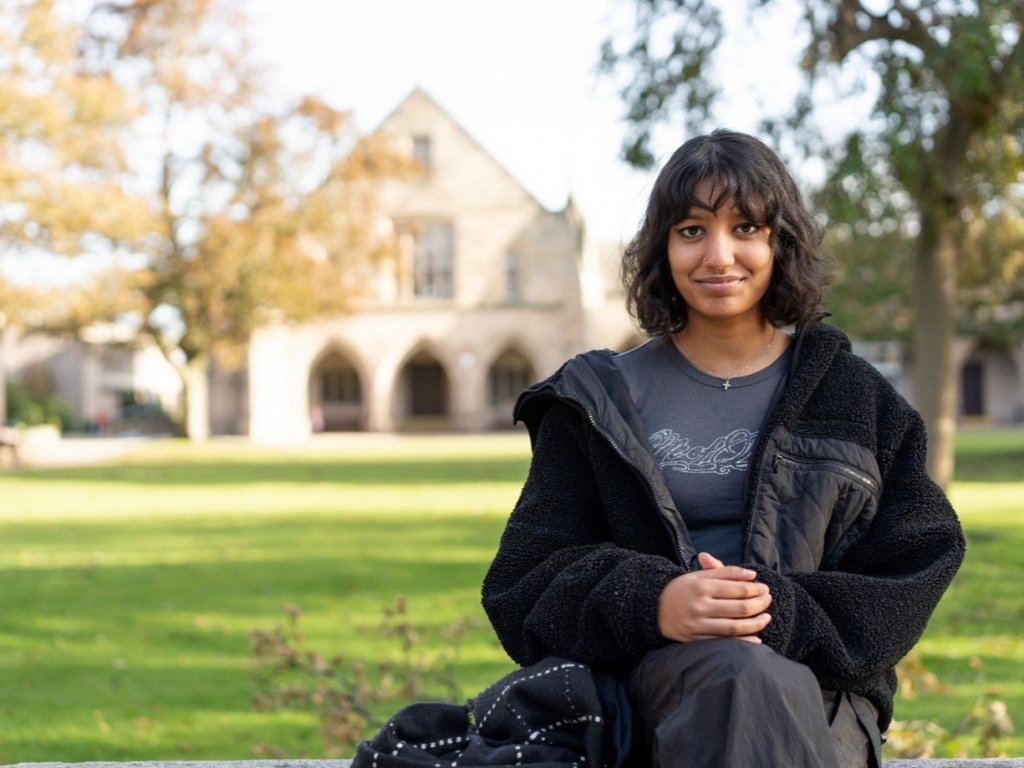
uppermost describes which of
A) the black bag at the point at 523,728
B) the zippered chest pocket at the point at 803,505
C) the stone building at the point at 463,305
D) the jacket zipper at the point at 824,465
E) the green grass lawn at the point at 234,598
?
the stone building at the point at 463,305

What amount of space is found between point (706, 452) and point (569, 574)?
350 millimetres

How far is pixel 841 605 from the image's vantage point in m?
2.36

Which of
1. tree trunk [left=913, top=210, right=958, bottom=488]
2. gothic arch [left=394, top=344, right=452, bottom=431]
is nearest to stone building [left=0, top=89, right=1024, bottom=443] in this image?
gothic arch [left=394, top=344, right=452, bottom=431]

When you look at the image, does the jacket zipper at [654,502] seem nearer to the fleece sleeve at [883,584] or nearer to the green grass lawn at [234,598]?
the fleece sleeve at [883,584]

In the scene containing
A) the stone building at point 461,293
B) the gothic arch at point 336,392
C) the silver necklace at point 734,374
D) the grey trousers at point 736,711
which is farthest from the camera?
the gothic arch at point 336,392

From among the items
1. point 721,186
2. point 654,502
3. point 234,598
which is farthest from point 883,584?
point 234,598

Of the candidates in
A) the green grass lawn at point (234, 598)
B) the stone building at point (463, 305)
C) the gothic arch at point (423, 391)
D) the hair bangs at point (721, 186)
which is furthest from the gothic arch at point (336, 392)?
the hair bangs at point (721, 186)

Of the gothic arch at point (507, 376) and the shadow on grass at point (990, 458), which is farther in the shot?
the gothic arch at point (507, 376)

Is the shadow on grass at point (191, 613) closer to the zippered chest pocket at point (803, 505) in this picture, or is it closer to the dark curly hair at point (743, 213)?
the dark curly hair at point (743, 213)

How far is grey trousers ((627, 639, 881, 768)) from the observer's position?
2.00 meters

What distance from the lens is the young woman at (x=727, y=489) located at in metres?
2.30

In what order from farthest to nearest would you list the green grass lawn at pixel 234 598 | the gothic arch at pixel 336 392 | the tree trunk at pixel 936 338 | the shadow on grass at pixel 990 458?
1. the gothic arch at pixel 336 392
2. the shadow on grass at pixel 990 458
3. the tree trunk at pixel 936 338
4. the green grass lawn at pixel 234 598

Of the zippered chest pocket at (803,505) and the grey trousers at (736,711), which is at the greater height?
the zippered chest pocket at (803,505)

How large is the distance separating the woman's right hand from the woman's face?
0.60 meters
